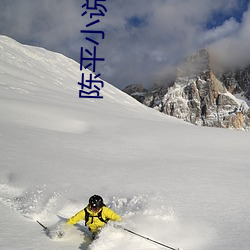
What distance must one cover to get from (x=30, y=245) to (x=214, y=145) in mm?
10206

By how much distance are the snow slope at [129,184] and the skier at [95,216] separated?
23 centimetres

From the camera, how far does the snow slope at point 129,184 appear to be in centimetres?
540

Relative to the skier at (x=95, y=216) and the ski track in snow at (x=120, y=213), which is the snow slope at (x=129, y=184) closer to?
the ski track in snow at (x=120, y=213)

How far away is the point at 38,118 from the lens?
17.0 metres

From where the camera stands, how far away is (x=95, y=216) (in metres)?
5.75

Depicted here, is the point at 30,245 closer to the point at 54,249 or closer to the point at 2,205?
the point at 54,249

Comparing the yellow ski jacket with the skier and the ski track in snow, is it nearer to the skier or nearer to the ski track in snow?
the skier

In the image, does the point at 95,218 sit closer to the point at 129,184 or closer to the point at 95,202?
the point at 95,202

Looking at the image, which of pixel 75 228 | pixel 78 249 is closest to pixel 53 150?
pixel 75 228

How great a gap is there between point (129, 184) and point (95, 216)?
2429 millimetres

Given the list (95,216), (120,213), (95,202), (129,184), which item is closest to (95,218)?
(95,216)

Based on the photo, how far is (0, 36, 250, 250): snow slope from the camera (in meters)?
5.40

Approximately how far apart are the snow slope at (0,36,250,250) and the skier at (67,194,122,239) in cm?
23

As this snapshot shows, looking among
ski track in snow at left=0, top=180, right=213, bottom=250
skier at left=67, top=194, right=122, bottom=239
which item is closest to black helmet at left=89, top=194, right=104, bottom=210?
skier at left=67, top=194, right=122, bottom=239
